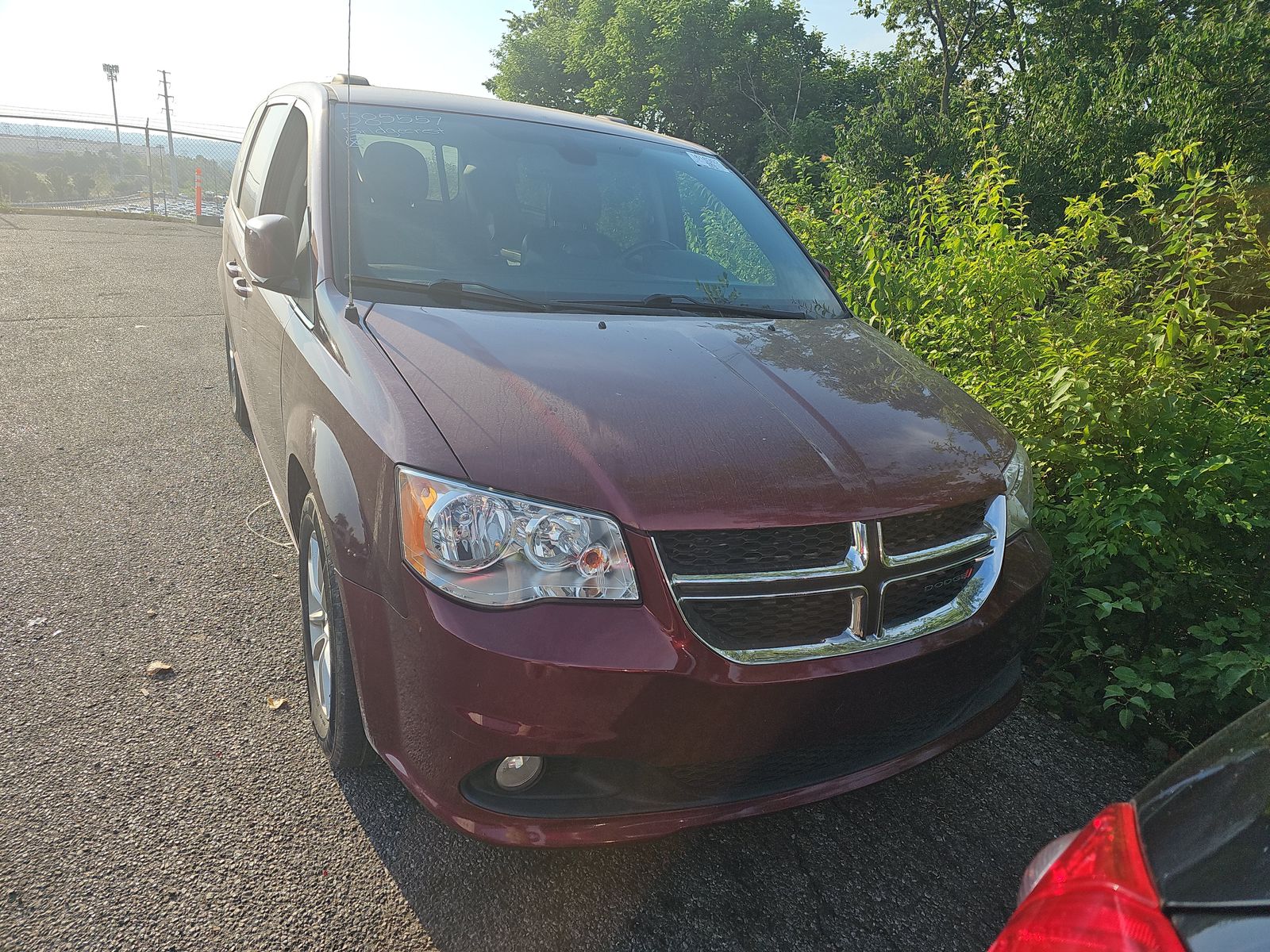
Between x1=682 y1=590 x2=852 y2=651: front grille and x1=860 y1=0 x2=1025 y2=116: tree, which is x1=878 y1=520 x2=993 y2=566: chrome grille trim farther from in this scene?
x1=860 y1=0 x2=1025 y2=116: tree

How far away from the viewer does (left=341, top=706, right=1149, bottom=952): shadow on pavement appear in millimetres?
2043

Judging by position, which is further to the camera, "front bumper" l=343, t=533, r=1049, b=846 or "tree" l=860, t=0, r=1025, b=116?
"tree" l=860, t=0, r=1025, b=116

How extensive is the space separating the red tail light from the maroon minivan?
73cm

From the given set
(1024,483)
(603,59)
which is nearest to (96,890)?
(1024,483)

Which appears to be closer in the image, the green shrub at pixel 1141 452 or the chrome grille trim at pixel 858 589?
the chrome grille trim at pixel 858 589

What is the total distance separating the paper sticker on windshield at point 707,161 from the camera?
12.4 feet

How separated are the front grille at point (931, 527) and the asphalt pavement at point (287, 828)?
2.79 feet

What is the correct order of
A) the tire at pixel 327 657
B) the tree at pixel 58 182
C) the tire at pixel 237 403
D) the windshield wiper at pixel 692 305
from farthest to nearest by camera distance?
the tree at pixel 58 182
the tire at pixel 237 403
the windshield wiper at pixel 692 305
the tire at pixel 327 657

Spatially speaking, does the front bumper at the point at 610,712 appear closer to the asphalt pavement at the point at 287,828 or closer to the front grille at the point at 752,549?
the front grille at the point at 752,549

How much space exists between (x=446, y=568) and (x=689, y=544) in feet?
1.58

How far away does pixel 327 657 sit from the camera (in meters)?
2.40

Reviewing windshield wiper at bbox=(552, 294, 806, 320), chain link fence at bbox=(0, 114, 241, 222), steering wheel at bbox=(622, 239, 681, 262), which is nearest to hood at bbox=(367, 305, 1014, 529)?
windshield wiper at bbox=(552, 294, 806, 320)

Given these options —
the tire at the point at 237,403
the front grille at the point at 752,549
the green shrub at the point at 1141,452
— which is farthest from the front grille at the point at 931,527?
the tire at the point at 237,403

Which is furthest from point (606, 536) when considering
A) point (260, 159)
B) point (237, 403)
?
point (237, 403)
